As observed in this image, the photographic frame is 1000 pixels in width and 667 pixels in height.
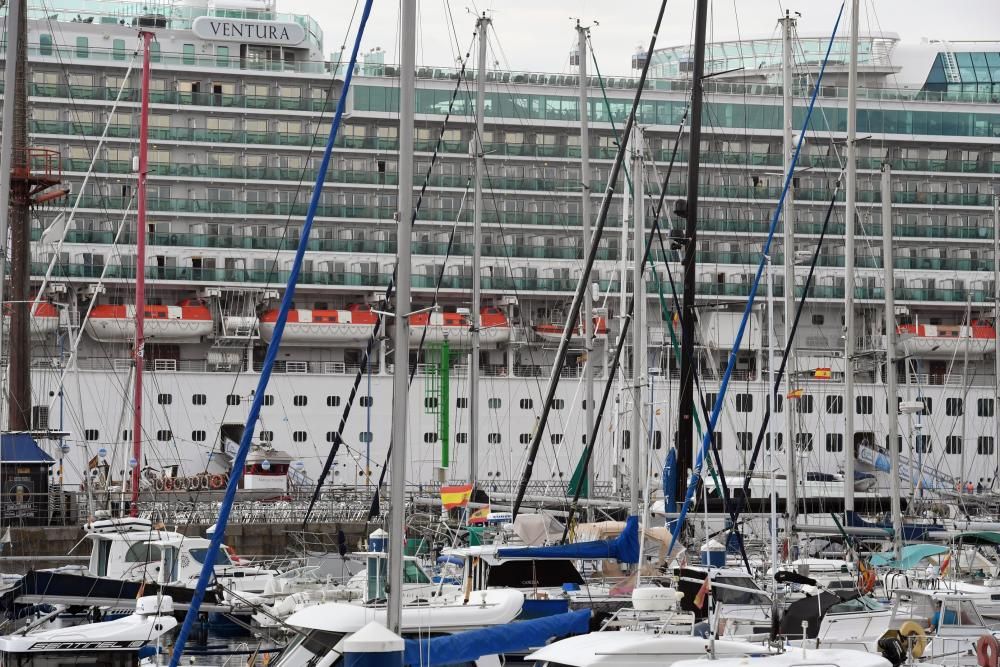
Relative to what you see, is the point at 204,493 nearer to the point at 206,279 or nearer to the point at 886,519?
the point at 206,279

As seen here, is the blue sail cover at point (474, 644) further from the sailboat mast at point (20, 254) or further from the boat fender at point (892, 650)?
the sailboat mast at point (20, 254)

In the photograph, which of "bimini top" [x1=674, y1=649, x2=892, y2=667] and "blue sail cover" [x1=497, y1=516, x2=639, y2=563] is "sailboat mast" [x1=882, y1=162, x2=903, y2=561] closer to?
"blue sail cover" [x1=497, y1=516, x2=639, y2=563]

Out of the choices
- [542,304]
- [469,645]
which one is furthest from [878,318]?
[469,645]

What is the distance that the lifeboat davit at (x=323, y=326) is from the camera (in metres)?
44.7

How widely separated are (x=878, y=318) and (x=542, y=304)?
10.0 m

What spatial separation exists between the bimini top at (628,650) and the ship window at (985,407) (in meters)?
35.4

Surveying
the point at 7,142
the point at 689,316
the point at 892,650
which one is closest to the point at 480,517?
the point at 689,316

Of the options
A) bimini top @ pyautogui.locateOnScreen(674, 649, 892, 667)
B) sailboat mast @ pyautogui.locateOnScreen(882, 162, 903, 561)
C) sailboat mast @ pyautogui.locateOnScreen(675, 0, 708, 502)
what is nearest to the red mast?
sailboat mast @ pyautogui.locateOnScreen(675, 0, 708, 502)

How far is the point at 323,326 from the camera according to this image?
44781 mm

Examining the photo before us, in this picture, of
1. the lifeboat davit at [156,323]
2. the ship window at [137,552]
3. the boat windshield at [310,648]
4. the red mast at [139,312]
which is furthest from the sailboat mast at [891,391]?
the lifeboat davit at [156,323]

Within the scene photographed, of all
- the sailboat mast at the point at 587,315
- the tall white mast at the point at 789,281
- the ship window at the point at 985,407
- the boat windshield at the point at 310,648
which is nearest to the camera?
the boat windshield at the point at 310,648

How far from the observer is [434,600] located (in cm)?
1895

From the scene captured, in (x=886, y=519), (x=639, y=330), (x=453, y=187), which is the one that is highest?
(x=453, y=187)

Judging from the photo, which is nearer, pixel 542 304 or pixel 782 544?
pixel 782 544
